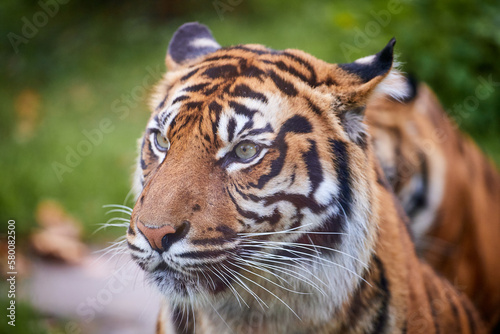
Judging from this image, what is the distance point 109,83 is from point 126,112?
55 cm

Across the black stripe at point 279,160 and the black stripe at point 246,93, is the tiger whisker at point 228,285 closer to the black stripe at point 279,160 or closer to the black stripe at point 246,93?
the black stripe at point 279,160

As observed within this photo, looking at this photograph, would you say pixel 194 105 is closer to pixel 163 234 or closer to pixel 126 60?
pixel 163 234

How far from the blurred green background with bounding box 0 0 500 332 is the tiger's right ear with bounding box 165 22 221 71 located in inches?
44.5

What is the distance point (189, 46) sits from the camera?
2.16 m

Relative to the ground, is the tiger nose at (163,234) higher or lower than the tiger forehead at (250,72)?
lower

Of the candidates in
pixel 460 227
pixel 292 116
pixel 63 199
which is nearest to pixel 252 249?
pixel 292 116

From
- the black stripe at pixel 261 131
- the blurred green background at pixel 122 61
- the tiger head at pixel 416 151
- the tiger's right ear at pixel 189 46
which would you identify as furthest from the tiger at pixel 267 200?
the tiger head at pixel 416 151

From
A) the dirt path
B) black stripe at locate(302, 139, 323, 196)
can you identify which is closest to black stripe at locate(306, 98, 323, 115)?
black stripe at locate(302, 139, 323, 196)

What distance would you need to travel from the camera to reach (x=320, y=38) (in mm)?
6477

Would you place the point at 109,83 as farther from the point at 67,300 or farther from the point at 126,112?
the point at 67,300

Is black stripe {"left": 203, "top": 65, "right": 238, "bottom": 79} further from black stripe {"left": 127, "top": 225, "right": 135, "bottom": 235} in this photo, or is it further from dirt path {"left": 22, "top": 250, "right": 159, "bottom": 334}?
dirt path {"left": 22, "top": 250, "right": 159, "bottom": 334}

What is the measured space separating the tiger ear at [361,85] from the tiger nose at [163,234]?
66 cm

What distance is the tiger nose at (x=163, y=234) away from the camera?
1.59m

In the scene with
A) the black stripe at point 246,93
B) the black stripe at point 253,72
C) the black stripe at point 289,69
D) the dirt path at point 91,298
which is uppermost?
the black stripe at point 289,69
